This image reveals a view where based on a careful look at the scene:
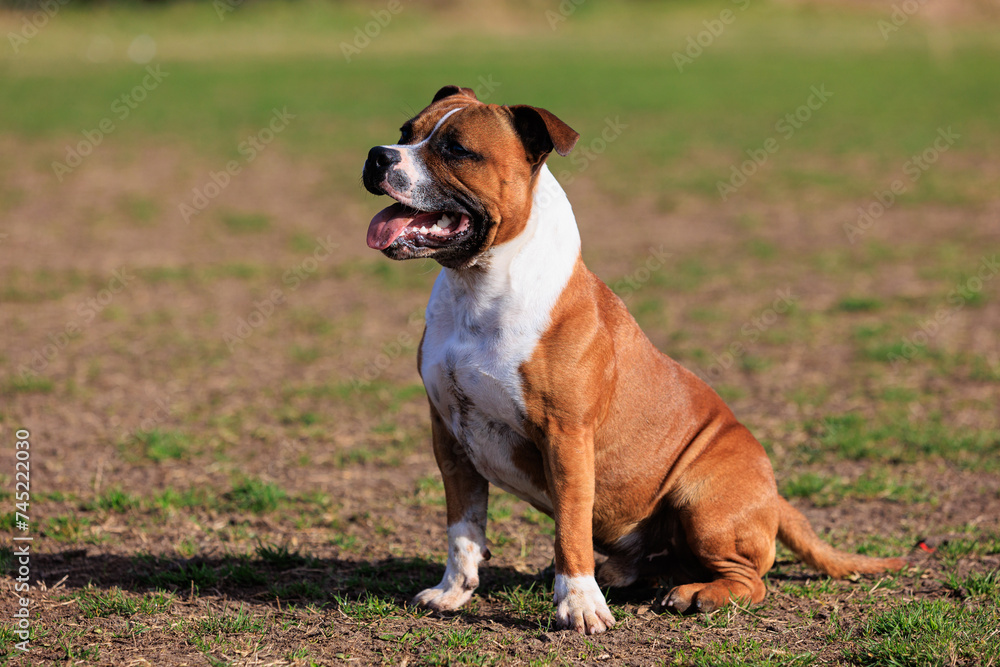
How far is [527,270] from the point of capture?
372 cm

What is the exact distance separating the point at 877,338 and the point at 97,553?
260 inches

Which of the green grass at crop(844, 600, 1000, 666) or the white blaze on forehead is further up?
the white blaze on forehead

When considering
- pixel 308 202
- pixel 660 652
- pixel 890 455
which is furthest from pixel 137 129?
pixel 660 652

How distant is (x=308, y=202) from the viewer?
14.3 metres

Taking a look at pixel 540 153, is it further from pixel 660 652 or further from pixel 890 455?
pixel 890 455
